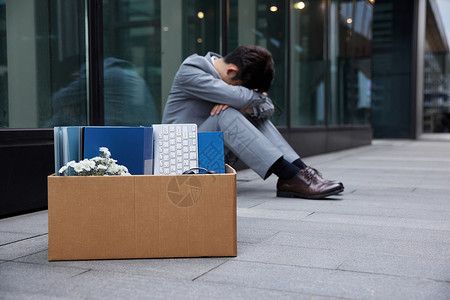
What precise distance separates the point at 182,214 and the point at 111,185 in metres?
0.31

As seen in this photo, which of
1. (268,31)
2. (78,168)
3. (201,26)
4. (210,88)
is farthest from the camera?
(268,31)

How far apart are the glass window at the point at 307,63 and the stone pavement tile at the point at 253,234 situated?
19.3 feet

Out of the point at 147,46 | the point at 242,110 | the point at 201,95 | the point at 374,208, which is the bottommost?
the point at 374,208

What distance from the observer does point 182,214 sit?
84.2 inches

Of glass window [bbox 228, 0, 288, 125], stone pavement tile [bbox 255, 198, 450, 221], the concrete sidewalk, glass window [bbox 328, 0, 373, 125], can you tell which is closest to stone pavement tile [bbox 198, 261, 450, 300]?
the concrete sidewalk

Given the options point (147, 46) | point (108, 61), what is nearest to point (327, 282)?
point (108, 61)

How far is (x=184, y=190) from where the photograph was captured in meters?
2.12

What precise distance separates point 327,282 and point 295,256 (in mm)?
388

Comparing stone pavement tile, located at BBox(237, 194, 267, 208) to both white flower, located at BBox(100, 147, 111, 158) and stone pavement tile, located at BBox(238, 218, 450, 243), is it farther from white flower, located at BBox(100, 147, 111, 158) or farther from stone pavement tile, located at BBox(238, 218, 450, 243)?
white flower, located at BBox(100, 147, 111, 158)

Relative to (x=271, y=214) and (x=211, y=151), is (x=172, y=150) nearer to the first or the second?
(x=211, y=151)

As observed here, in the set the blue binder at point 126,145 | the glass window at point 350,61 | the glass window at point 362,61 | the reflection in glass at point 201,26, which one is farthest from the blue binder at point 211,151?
the glass window at point 362,61

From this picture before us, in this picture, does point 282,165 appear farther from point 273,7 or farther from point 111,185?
point 273,7

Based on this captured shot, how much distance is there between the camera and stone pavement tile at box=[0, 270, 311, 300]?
67.1 inches

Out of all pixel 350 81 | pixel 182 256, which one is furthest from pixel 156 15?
pixel 350 81
